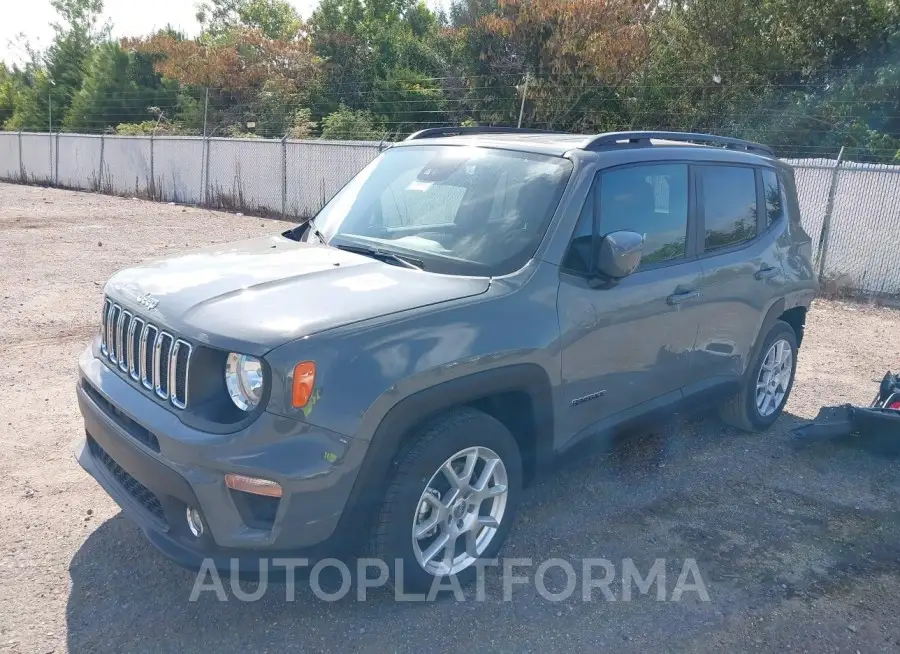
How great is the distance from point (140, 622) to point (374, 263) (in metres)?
1.79

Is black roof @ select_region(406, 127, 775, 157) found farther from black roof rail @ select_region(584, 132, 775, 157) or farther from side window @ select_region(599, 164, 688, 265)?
side window @ select_region(599, 164, 688, 265)

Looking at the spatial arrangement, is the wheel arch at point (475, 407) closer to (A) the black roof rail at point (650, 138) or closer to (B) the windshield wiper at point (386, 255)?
(B) the windshield wiper at point (386, 255)

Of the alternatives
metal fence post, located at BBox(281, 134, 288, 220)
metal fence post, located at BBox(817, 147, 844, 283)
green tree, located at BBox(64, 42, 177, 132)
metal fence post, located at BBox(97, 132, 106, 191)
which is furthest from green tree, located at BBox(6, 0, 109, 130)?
metal fence post, located at BBox(817, 147, 844, 283)

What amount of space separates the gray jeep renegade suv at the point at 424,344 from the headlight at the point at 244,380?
12 millimetres

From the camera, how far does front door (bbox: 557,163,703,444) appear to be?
12.2ft

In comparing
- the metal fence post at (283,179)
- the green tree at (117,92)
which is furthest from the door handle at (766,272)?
the green tree at (117,92)

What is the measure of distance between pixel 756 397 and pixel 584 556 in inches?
85.2

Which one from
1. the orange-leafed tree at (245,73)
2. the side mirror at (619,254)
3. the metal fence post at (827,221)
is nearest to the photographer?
the side mirror at (619,254)

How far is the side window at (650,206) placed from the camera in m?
4.00

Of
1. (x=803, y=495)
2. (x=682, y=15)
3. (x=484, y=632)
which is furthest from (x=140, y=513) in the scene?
(x=682, y=15)

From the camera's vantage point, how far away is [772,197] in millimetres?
5301

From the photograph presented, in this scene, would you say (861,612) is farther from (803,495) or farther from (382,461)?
(382,461)

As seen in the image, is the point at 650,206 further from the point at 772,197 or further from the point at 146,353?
the point at 146,353

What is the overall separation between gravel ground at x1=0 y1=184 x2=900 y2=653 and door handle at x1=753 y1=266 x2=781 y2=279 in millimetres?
1130
